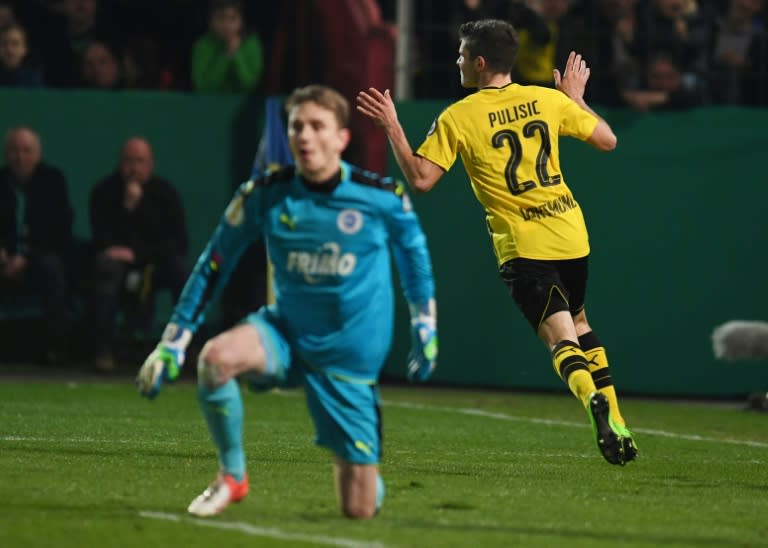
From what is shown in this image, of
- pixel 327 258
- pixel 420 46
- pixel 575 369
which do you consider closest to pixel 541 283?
pixel 575 369

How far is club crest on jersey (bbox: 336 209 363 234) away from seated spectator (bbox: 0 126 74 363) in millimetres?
8252

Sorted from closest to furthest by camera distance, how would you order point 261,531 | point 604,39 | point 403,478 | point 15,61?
point 261,531, point 403,478, point 604,39, point 15,61

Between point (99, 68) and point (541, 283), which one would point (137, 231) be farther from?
point (541, 283)

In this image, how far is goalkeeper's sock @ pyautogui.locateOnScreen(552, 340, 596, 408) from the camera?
820 cm

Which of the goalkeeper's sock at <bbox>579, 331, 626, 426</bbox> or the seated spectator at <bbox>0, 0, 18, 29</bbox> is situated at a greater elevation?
the seated spectator at <bbox>0, 0, 18, 29</bbox>

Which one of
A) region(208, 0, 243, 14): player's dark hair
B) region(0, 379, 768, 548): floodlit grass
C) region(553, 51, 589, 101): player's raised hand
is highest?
region(208, 0, 243, 14): player's dark hair

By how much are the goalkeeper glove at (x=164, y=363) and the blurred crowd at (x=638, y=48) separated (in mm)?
7620

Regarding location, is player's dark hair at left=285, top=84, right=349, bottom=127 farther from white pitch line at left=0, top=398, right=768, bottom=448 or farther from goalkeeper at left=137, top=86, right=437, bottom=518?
white pitch line at left=0, top=398, right=768, bottom=448

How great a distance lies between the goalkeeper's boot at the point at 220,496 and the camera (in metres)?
6.32

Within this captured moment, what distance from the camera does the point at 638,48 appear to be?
1445cm

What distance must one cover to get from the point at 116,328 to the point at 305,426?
4.46 m

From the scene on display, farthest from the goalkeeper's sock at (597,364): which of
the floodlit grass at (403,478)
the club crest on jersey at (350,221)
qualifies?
the club crest on jersey at (350,221)

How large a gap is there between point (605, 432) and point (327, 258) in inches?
87.9

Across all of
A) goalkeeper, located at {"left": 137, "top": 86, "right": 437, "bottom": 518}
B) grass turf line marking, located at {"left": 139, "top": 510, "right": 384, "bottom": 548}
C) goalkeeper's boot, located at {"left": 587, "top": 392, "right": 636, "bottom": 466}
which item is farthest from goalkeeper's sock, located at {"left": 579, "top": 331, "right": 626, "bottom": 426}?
grass turf line marking, located at {"left": 139, "top": 510, "right": 384, "bottom": 548}
